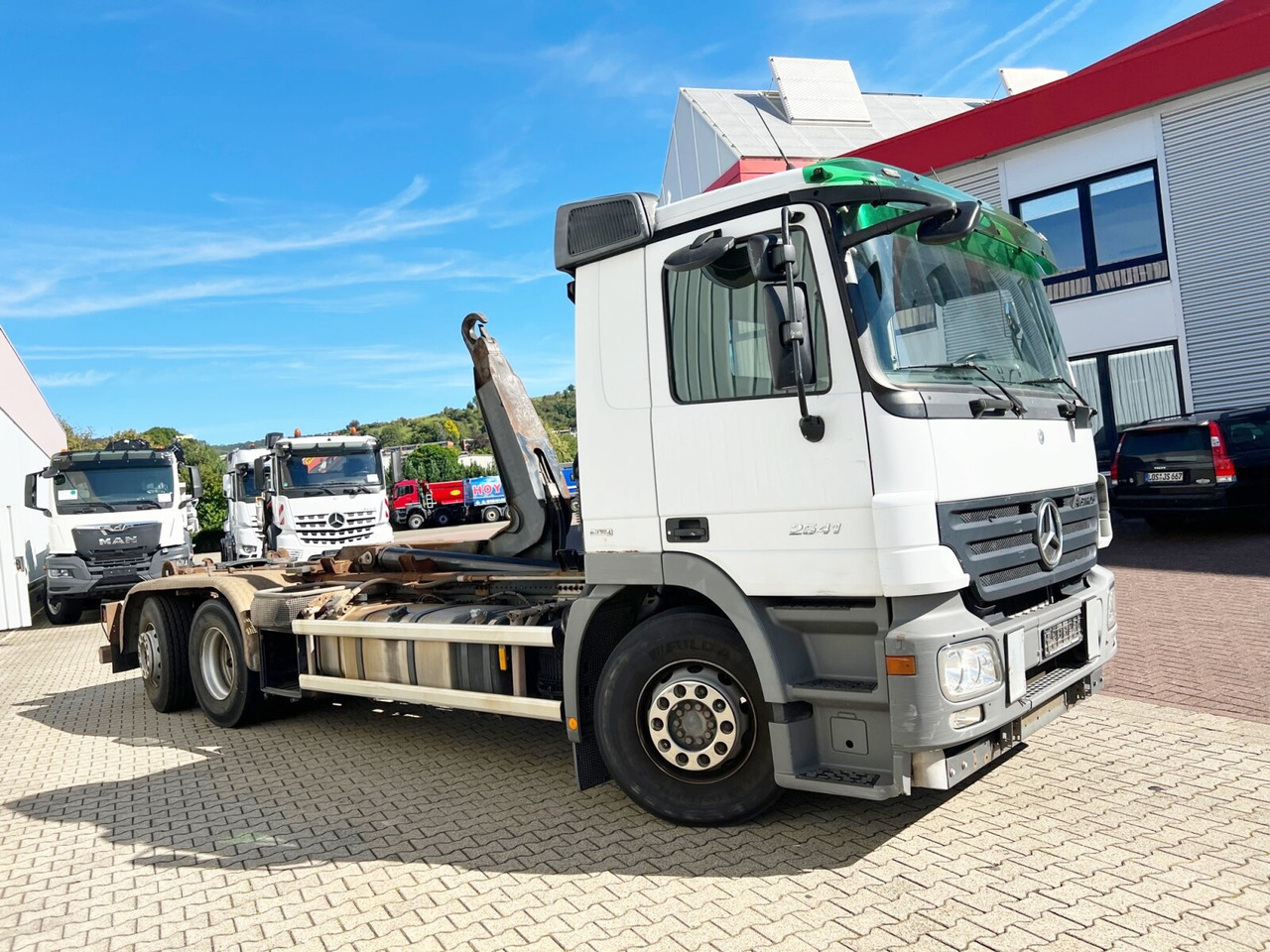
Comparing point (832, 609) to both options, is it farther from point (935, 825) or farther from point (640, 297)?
point (640, 297)

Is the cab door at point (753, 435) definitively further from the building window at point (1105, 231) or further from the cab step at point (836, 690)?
the building window at point (1105, 231)

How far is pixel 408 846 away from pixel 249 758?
232 cm

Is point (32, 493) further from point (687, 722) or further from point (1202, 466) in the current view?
point (1202, 466)

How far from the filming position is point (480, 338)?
6.28 meters

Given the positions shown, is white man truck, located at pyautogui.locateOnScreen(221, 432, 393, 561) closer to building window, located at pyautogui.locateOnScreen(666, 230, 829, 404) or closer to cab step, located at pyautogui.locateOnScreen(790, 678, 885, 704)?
building window, located at pyautogui.locateOnScreen(666, 230, 829, 404)

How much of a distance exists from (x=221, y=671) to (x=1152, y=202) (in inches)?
622

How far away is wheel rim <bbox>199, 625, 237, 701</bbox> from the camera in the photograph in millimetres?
7137

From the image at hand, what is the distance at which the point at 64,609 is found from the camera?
1533 centimetres

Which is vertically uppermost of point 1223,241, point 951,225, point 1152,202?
point 1152,202

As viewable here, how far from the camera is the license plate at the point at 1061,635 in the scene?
13.4 ft

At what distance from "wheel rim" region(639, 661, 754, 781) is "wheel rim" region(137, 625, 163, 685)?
199 inches

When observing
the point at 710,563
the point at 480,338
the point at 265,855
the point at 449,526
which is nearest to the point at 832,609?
the point at 710,563

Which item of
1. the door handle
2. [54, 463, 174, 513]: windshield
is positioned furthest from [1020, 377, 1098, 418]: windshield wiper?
[54, 463, 174, 513]: windshield

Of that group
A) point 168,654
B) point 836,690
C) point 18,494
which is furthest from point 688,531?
point 18,494
